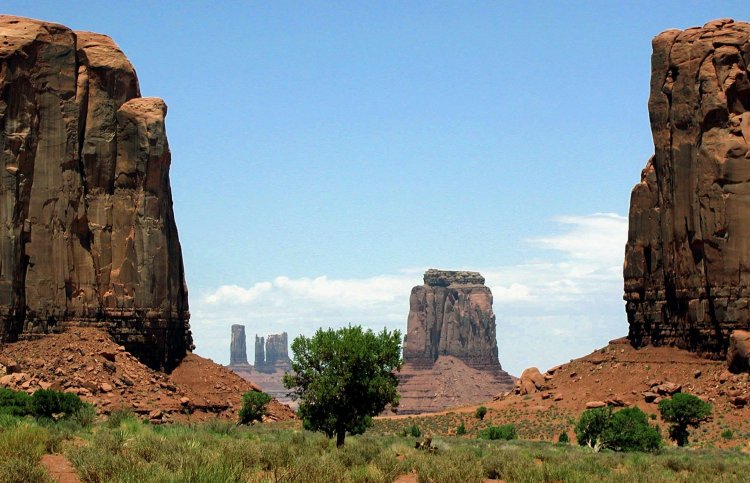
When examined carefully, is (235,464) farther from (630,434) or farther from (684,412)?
(684,412)

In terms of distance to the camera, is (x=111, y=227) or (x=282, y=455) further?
(x=111, y=227)

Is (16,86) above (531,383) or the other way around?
above

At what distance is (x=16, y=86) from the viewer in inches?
3017

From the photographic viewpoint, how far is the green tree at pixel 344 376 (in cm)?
4709

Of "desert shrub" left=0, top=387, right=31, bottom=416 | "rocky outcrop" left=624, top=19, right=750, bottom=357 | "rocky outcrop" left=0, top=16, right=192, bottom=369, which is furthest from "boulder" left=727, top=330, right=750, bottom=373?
"desert shrub" left=0, top=387, right=31, bottom=416

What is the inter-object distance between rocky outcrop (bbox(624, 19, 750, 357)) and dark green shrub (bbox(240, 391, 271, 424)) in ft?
99.5

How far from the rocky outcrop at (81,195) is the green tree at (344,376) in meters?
34.1

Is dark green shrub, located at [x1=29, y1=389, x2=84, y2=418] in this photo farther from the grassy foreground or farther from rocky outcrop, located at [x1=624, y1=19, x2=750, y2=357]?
rocky outcrop, located at [x1=624, y1=19, x2=750, y2=357]

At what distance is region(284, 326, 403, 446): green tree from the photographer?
47.1 metres

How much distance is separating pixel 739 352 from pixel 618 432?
722 inches

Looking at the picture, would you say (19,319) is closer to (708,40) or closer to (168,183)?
(168,183)

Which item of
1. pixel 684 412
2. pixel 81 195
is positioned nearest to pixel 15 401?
pixel 81 195

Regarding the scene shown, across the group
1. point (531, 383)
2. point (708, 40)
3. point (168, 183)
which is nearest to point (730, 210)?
point (708, 40)

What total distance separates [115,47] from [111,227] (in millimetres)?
13807
